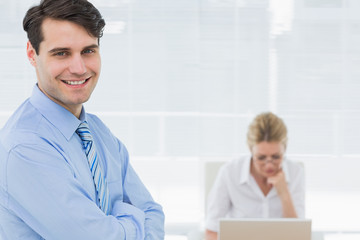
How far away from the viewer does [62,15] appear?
1.31 metres

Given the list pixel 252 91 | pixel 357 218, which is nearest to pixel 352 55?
pixel 252 91

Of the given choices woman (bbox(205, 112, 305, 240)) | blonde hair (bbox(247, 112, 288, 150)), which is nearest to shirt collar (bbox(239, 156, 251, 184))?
woman (bbox(205, 112, 305, 240))

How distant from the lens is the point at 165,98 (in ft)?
→ 14.9

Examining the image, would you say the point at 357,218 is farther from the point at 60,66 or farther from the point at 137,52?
the point at 60,66

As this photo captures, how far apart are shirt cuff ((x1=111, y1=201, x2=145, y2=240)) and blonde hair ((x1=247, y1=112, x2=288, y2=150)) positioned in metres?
1.59

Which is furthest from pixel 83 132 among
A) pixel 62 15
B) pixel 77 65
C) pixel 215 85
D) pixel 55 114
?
pixel 215 85

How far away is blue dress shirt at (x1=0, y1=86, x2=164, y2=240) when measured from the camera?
1.22 metres

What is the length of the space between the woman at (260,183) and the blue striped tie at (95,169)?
1.54 metres

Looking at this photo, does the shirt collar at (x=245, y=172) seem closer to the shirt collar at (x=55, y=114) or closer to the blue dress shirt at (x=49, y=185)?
the blue dress shirt at (x=49, y=185)

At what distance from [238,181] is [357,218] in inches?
85.9

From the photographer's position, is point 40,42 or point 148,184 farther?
point 148,184

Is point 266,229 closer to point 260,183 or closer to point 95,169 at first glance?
point 95,169

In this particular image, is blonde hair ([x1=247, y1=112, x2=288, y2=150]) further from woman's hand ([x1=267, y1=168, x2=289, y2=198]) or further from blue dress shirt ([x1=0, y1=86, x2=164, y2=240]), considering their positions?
blue dress shirt ([x1=0, y1=86, x2=164, y2=240])

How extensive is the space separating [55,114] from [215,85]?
3203 mm
